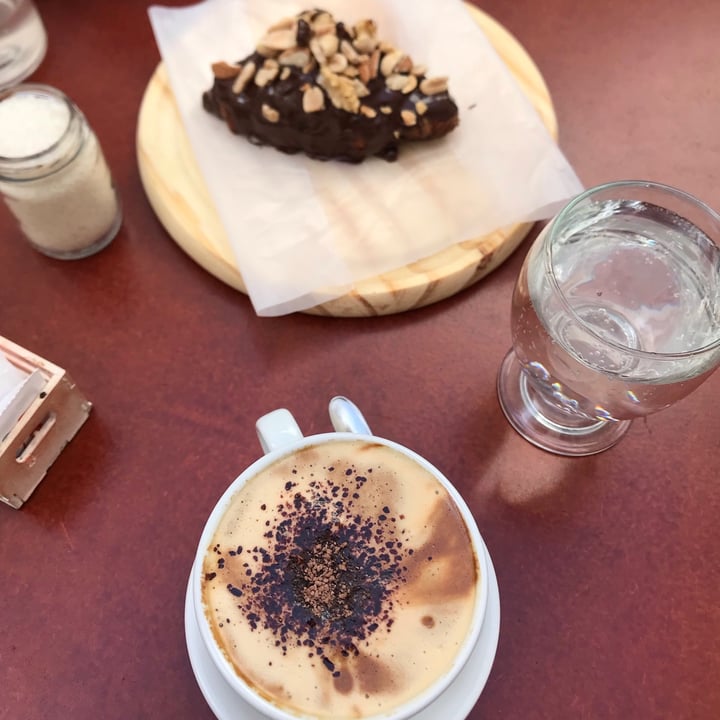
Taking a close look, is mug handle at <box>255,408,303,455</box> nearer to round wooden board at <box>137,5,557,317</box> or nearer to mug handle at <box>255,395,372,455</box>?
mug handle at <box>255,395,372,455</box>

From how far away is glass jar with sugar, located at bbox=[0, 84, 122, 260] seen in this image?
0.76 m

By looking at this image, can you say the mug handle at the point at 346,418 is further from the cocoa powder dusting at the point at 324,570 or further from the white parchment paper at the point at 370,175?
the white parchment paper at the point at 370,175

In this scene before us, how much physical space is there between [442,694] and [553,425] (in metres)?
0.32

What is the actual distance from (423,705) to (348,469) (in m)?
0.18

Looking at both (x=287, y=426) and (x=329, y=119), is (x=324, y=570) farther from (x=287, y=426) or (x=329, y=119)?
(x=329, y=119)

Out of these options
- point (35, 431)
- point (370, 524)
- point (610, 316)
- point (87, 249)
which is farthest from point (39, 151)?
point (610, 316)

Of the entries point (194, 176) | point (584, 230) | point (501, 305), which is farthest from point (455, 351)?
point (194, 176)

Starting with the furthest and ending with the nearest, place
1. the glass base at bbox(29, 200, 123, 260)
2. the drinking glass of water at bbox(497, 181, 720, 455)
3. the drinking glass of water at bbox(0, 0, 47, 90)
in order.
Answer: the drinking glass of water at bbox(0, 0, 47, 90) → the glass base at bbox(29, 200, 123, 260) → the drinking glass of water at bbox(497, 181, 720, 455)

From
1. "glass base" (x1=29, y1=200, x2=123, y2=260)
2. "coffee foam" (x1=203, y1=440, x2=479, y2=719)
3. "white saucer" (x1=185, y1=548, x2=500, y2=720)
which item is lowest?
"white saucer" (x1=185, y1=548, x2=500, y2=720)

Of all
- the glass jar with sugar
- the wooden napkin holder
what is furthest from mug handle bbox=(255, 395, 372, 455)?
the glass jar with sugar

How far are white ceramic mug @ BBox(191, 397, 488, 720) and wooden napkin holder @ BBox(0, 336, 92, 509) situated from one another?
222 mm

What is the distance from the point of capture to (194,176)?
0.90 metres

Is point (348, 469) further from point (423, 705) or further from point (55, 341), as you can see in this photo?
point (55, 341)

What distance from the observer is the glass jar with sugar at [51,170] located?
764 millimetres
